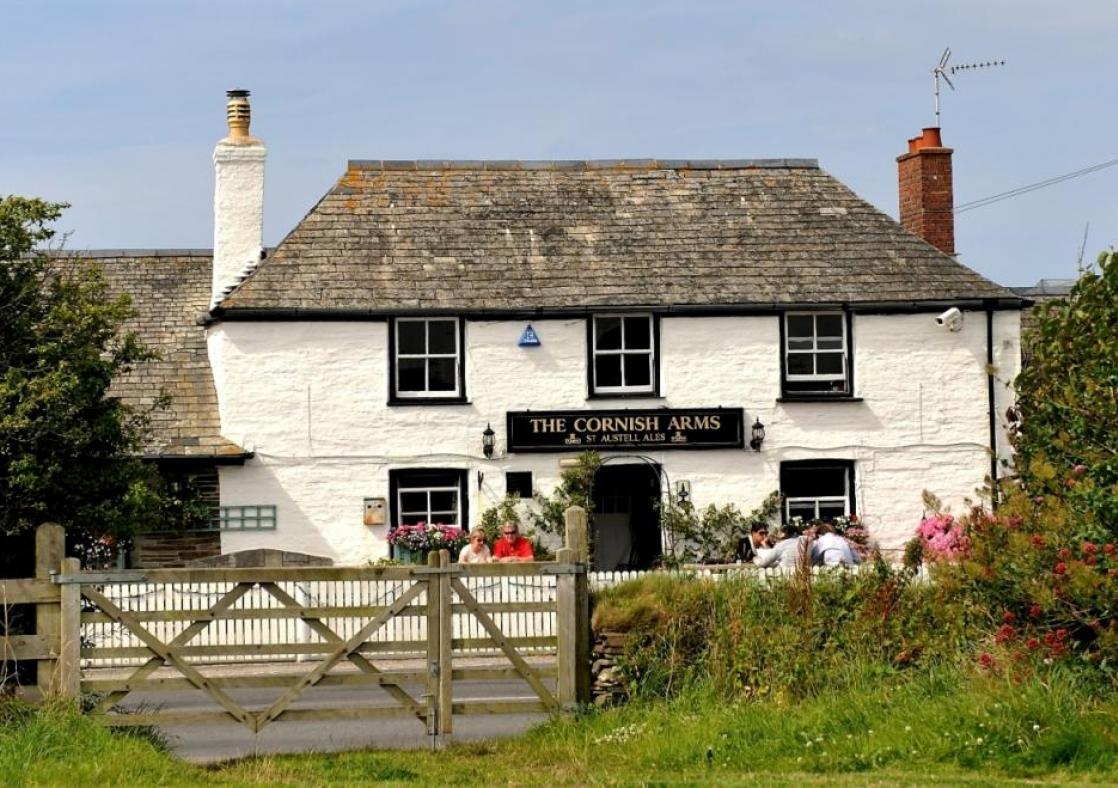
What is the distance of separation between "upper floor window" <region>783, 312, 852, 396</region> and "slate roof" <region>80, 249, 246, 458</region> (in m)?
8.97

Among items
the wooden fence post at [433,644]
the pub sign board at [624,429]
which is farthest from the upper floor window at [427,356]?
the wooden fence post at [433,644]

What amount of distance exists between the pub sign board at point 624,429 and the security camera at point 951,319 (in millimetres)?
3618

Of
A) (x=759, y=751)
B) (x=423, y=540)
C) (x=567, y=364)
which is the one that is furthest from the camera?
(x=567, y=364)

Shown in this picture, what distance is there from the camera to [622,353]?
2991cm

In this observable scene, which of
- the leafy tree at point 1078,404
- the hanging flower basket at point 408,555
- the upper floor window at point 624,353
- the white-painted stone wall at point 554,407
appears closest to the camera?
the leafy tree at point 1078,404

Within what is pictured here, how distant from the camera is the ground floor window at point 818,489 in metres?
29.9

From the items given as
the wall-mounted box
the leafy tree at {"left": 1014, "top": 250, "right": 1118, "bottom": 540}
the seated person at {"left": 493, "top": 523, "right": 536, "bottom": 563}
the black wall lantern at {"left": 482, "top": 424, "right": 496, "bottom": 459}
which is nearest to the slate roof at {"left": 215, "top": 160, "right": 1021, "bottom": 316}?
the black wall lantern at {"left": 482, "top": 424, "right": 496, "bottom": 459}

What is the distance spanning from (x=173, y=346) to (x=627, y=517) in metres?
8.15

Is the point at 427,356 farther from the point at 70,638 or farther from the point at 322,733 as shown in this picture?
the point at 70,638

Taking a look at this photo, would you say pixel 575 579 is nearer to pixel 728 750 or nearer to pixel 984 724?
pixel 728 750

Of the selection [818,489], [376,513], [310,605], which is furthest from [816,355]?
[310,605]

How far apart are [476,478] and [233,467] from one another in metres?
3.78

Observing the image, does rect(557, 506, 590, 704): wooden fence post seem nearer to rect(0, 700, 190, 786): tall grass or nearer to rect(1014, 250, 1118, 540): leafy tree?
rect(0, 700, 190, 786): tall grass

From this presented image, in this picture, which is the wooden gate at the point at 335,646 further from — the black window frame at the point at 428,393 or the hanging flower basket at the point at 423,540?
the black window frame at the point at 428,393
